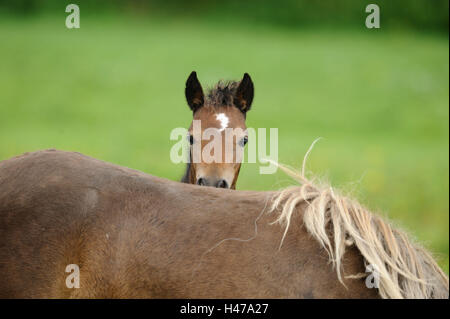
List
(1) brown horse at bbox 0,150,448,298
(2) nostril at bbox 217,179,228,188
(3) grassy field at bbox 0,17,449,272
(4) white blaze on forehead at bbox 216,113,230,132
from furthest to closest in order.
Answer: (3) grassy field at bbox 0,17,449,272
(4) white blaze on forehead at bbox 216,113,230,132
(2) nostril at bbox 217,179,228,188
(1) brown horse at bbox 0,150,448,298

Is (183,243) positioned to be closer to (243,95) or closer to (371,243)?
(371,243)

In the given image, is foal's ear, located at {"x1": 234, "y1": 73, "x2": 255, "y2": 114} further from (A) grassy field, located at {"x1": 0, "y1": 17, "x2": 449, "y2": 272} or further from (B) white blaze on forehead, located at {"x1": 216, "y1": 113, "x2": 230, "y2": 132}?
(A) grassy field, located at {"x1": 0, "y1": 17, "x2": 449, "y2": 272}

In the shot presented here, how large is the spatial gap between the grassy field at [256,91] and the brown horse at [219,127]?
5910 mm

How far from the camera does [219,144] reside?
5832 millimetres

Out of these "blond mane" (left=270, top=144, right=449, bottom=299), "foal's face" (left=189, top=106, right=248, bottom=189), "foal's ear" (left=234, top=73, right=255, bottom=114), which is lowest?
"blond mane" (left=270, top=144, right=449, bottom=299)

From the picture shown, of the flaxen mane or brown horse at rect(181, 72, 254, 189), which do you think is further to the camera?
brown horse at rect(181, 72, 254, 189)

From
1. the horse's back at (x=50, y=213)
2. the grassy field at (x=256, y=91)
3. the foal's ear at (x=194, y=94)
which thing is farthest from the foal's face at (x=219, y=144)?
the grassy field at (x=256, y=91)

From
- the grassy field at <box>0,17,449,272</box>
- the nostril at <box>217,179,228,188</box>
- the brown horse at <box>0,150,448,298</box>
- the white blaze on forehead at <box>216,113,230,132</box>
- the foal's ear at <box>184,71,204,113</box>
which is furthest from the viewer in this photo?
the grassy field at <box>0,17,449,272</box>

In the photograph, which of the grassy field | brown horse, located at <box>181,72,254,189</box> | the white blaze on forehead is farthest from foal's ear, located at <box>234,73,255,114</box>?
the grassy field

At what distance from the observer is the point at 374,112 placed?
812 inches

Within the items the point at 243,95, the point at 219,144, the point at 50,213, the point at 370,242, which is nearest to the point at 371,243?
the point at 370,242

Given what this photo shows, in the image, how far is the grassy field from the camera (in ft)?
47.5

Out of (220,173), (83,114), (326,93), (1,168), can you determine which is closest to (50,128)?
(83,114)

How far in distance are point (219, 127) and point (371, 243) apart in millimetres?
3120
